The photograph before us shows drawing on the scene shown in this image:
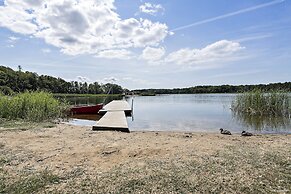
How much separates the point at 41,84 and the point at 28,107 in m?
59.0

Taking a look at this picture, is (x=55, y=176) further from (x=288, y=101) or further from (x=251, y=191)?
(x=288, y=101)

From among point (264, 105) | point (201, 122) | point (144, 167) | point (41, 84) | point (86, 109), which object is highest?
point (41, 84)

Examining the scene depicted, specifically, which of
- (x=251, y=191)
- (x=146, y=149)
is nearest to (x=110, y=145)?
(x=146, y=149)

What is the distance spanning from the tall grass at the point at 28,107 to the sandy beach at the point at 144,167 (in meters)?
5.92

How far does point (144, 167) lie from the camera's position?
412 centimetres

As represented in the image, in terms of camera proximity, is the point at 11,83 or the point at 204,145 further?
the point at 11,83

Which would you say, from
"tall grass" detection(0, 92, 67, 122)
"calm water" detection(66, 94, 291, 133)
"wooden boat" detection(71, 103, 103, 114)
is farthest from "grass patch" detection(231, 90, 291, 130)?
"tall grass" detection(0, 92, 67, 122)

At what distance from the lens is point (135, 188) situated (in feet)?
10.7

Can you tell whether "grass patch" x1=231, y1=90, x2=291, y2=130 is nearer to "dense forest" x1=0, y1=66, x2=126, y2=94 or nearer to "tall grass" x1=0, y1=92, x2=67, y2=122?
"tall grass" x1=0, y1=92, x2=67, y2=122

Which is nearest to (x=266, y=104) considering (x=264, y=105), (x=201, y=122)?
(x=264, y=105)

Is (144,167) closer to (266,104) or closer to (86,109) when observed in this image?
(266,104)

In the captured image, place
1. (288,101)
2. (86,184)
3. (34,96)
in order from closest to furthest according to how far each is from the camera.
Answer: (86,184), (34,96), (288,101)

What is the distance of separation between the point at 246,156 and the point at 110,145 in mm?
3020

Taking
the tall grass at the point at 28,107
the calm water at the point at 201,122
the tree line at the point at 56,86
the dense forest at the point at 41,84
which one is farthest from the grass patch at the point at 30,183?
the tree line at the point at 56,86
